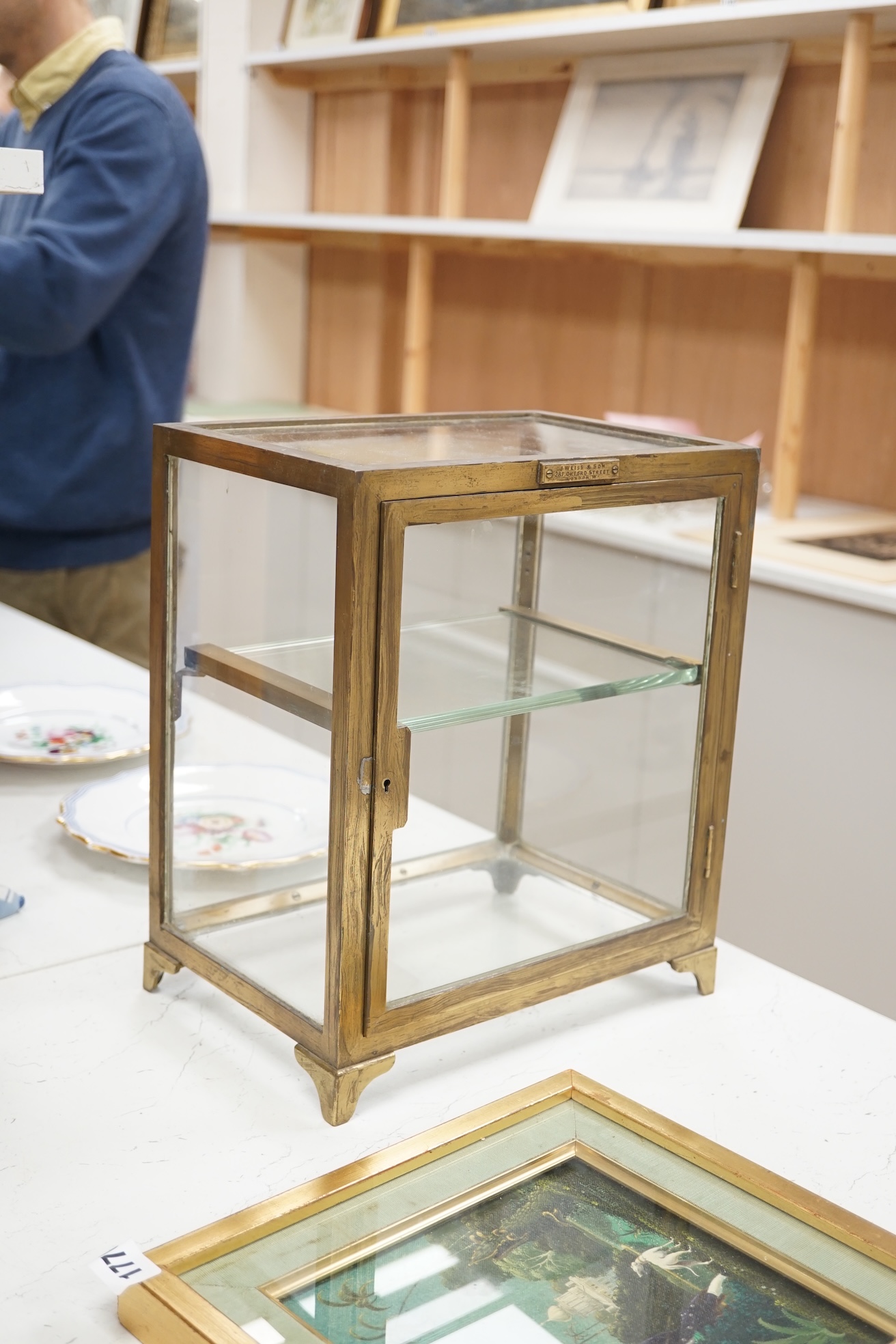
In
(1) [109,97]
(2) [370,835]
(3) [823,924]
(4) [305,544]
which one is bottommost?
(3) [823,924]

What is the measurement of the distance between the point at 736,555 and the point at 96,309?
1.25 m

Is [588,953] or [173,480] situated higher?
[173,480]

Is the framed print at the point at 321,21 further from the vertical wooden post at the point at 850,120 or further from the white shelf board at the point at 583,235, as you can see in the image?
the vertical wooden post at the point at 850,120

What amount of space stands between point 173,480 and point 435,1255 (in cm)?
46

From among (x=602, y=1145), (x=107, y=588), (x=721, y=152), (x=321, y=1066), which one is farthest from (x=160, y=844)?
(x=721, y=152)

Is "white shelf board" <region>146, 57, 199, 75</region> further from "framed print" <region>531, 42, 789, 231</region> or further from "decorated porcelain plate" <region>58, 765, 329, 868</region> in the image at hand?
"decorated porcelain plate" <region>58, 765, 329, 868</region>

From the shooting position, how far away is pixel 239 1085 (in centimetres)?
80

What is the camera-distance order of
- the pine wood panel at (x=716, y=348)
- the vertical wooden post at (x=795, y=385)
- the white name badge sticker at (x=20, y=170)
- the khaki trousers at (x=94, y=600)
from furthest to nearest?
the pine wood panel at (x=716, y=348) → the vertical wooden post at (x=795, y=385) → the khaki trousers at (x=94, y=600) → the white name badge sticker at (x=20, y=170)

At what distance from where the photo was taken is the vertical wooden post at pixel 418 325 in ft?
9.58

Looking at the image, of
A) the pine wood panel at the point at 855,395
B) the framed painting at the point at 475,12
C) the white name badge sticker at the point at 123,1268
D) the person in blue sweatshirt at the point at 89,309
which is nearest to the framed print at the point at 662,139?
the framed painting at the point at 475,12

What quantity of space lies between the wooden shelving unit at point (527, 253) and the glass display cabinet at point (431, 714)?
1.35 m

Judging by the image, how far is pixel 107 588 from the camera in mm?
2123

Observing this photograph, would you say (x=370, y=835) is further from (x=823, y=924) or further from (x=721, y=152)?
(x=721, y=152)

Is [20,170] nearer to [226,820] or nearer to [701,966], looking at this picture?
[226,820]
